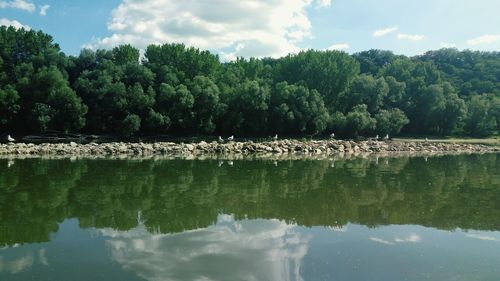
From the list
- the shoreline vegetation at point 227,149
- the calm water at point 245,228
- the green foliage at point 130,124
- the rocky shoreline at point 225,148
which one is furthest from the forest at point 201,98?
the calm water at point 245,228

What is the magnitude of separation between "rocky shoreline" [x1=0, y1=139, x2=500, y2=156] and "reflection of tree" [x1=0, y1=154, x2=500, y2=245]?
38.0ft

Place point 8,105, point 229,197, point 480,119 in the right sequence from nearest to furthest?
point 229,197, point 8,105, point 480,119

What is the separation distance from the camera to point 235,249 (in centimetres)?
1066

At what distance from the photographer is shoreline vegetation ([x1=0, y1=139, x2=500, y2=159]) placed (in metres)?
39.8

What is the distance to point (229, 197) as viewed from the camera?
18.0 m

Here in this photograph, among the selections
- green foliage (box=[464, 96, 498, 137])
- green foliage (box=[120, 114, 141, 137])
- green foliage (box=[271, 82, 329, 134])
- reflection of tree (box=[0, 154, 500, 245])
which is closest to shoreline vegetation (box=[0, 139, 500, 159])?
green foliage (box=[120, 114, 141, 137])

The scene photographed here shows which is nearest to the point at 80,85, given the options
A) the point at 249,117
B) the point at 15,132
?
the point at 15,132

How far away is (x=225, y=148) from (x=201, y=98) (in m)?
14.1

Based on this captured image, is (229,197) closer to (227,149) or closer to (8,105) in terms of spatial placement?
(227,149)

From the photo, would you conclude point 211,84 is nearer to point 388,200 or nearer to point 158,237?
Answer: point 388,200

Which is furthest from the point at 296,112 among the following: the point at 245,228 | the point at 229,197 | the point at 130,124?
the point at 245,228

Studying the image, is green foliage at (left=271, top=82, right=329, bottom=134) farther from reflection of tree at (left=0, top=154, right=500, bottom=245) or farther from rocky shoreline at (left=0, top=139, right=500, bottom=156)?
reflection of tree at (left=0, top=154, right=500, bottom=245)

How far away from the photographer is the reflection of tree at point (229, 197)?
13.7 metres

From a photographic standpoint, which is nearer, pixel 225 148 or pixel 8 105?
pixel 225 148
